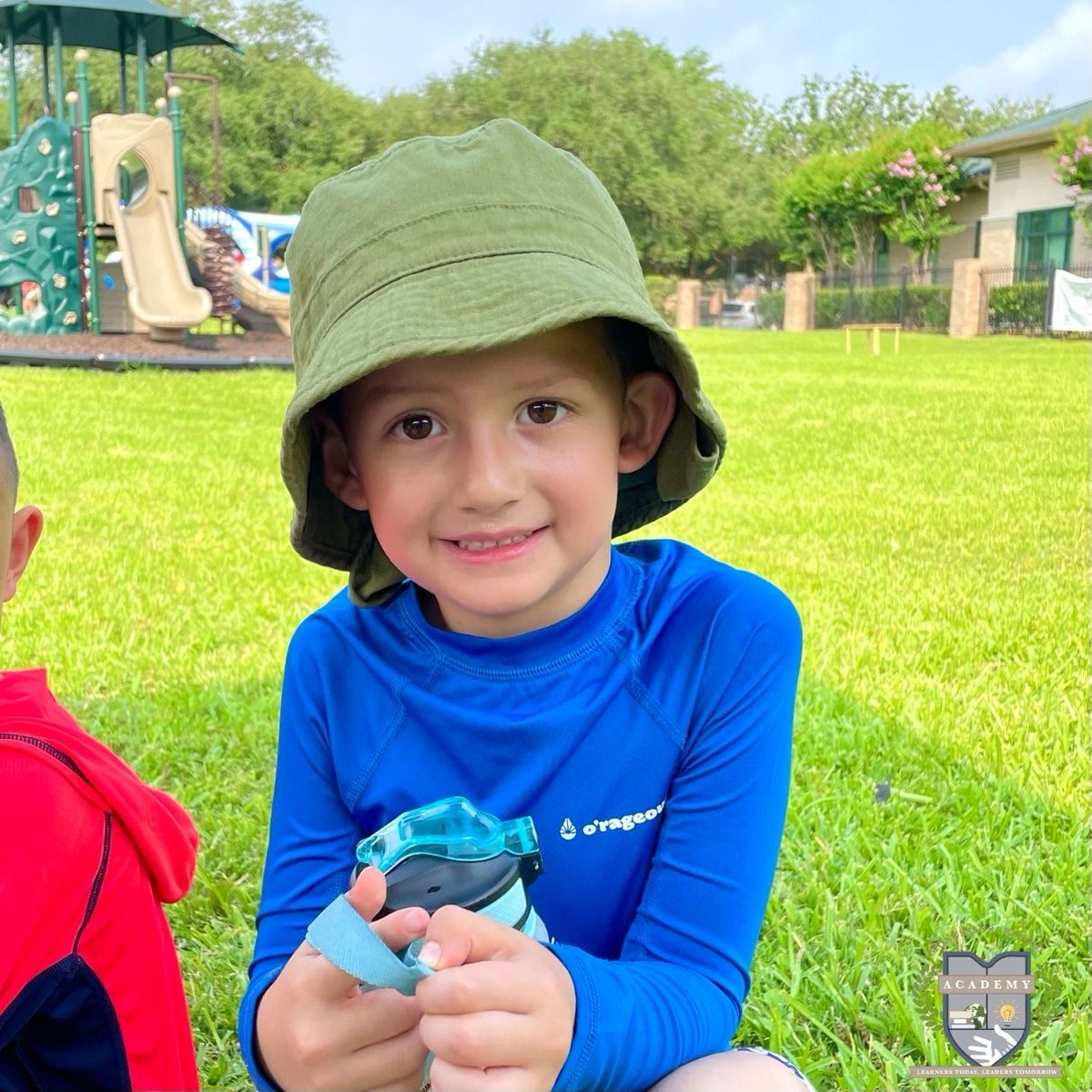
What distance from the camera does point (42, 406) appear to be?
8758 millimetres

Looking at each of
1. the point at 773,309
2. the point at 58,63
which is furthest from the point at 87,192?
the point at 773,309

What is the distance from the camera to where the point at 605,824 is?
1315mm

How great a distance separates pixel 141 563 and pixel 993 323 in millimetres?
21373

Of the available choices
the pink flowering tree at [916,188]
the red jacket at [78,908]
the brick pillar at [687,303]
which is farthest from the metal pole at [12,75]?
the pink flowering tree at [916,188]

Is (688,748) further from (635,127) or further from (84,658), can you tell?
(635,127)

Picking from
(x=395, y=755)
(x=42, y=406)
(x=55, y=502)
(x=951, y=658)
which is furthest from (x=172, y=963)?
(x=42, y=406)

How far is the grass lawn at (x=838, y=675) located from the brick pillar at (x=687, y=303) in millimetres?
26119

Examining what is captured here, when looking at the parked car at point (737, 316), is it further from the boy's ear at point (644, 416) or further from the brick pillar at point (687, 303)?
the boy's ear at point (644, 416)

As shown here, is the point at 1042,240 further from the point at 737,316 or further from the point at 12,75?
the point at 12,75

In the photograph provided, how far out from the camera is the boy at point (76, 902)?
1.19 meters

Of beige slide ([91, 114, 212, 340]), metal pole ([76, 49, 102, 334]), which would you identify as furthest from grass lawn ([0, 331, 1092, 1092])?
metal pole ([76, 49, 102, 334])

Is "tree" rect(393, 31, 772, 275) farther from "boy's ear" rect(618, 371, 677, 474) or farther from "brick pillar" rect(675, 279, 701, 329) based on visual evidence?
"boy's ear" rect(618, 371, 677, 474)

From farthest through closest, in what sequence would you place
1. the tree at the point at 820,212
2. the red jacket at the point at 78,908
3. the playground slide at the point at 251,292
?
the tree at the point at 820,212, the playground slide at the point at 251,292, the red jacket at the point at 78,908

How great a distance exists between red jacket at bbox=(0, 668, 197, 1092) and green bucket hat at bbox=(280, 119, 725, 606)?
1.21 ft
